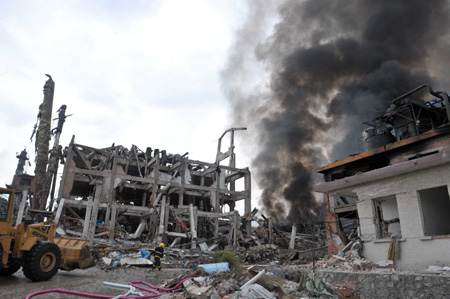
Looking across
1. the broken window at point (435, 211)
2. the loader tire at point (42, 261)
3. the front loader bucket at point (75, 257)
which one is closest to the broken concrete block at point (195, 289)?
the front loader bucket at point (75, 257)

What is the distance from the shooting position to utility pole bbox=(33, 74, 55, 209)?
2516cm

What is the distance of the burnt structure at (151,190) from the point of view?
62.8ft

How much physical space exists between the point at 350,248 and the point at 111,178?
16983 mm

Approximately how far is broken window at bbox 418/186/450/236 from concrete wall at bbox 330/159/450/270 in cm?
30

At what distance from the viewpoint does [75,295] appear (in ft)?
22.5

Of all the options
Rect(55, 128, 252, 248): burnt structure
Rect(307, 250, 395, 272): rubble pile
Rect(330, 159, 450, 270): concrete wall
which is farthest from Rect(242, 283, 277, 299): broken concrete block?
Rect(55, 128, 252, 248): burnt structure

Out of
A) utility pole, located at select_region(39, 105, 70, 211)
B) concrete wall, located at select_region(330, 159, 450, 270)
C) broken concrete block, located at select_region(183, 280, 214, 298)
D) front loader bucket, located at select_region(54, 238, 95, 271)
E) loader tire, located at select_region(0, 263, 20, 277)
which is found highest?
utility pole, located at select_region(39, 105, 70, 211)

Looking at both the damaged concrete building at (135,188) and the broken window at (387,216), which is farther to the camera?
the damaged concrete building at (135,188)

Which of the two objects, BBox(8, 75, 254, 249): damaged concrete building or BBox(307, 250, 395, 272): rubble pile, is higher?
BBox(8, 75, 254, 249): damaged concrete building

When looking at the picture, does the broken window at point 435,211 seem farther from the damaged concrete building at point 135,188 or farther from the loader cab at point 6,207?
the loader cab at point 6,207

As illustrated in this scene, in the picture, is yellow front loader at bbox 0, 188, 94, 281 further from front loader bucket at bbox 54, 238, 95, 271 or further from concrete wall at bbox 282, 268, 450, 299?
concrete wall at bbox 282, 268, 450, 299

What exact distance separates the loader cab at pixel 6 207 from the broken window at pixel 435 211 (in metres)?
12.0

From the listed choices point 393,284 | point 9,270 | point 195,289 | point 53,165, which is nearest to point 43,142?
point 53,165

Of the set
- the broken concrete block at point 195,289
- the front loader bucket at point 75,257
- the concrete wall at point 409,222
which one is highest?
the concrete wall at point 409,222
